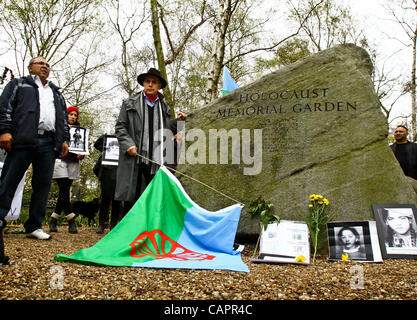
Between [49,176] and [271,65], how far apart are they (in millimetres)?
16134

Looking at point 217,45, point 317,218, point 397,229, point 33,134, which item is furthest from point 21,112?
point 217,45

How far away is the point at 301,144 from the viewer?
4.23 m

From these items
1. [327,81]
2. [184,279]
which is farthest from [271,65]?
[184,279]

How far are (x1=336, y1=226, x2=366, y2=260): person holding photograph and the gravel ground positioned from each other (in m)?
0.43

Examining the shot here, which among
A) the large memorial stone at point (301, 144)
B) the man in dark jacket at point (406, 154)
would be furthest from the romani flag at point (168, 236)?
the man in dark jacket at point (406, 154)

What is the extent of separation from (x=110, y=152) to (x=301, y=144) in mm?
3338

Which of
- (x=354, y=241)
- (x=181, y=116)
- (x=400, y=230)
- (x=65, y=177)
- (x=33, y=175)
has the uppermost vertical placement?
(x=181, y=116)

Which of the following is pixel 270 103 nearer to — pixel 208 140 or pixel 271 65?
pixel 208 140

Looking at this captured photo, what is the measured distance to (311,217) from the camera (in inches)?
154

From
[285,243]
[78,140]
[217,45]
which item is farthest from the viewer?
[217,45]

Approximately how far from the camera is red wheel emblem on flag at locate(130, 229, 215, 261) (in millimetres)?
3228

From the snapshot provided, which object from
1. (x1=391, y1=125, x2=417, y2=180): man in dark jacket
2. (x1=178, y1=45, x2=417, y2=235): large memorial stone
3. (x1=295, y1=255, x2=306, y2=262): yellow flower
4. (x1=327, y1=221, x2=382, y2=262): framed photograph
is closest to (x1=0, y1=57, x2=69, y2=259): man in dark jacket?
(x1=178, y1=45, x2=417, y2=235): large memorial stone

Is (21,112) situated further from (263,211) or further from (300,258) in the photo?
(300,258)

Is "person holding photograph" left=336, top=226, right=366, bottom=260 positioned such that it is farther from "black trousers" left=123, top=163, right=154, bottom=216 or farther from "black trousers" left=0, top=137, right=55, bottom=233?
"black trousers" left=0, top=137, right=55, bottom=233
